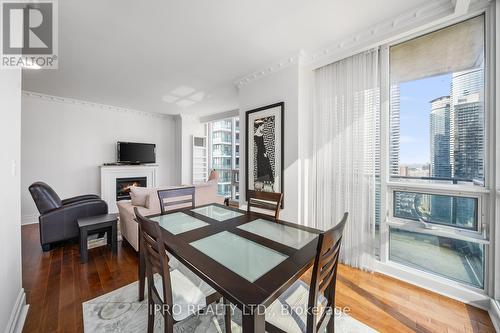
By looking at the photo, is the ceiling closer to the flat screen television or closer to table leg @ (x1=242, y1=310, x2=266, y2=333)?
the flat screen television

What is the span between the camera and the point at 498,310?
1.55 m

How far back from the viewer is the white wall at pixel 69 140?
13.1ft

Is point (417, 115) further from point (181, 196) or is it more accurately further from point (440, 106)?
point (181, 196)

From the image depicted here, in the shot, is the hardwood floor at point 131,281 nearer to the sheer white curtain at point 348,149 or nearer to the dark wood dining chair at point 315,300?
the sheer white curtain at point 348,149

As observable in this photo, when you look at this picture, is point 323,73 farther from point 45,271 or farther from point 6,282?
point 45,271

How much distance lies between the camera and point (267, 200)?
207 cm

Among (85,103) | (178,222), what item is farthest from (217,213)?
(85,103)

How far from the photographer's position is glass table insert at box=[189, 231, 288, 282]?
3.33 feet

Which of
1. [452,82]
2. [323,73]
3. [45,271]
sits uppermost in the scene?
[323,73]

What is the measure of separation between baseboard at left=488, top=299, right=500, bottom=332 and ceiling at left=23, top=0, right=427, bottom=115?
260 centimetres

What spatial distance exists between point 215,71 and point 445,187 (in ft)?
10.3

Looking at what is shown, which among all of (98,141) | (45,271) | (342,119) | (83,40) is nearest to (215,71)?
(83,40)

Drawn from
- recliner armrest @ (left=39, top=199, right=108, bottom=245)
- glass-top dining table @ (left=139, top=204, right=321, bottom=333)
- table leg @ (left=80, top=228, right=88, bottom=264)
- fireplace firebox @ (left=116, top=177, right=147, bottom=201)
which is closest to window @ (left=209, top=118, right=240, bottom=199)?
fireplace firebox @ (left=116, top=177, right=147, bottom=201)

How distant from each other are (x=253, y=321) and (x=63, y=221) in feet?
10.9
